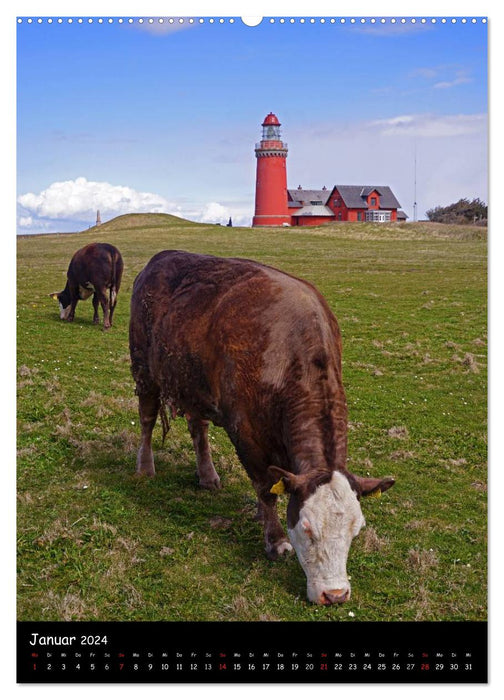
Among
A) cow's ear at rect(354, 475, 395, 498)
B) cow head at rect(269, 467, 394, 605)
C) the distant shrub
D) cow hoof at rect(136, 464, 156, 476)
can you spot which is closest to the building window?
the distant shrub

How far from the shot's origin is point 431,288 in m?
15.7

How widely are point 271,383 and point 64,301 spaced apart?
11975 millimetres

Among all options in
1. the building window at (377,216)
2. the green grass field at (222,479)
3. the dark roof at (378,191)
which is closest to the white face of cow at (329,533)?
the green grass field at (222,479)

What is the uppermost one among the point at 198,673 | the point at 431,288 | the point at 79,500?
the point at 431,288

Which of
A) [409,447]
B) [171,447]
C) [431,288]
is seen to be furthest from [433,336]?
[171,447]

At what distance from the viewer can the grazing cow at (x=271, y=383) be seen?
15.6 ft

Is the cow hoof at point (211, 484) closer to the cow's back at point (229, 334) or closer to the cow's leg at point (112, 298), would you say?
the cow's back at point (229, 334)

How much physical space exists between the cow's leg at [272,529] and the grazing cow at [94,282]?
941cm

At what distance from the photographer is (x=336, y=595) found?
4699 millimetres

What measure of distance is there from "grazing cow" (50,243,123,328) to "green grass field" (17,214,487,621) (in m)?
1.23

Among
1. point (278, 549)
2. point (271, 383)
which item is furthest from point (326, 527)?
point (278, 549)

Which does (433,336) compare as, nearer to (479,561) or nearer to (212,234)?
(212,234)

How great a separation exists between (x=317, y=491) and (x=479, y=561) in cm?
217
